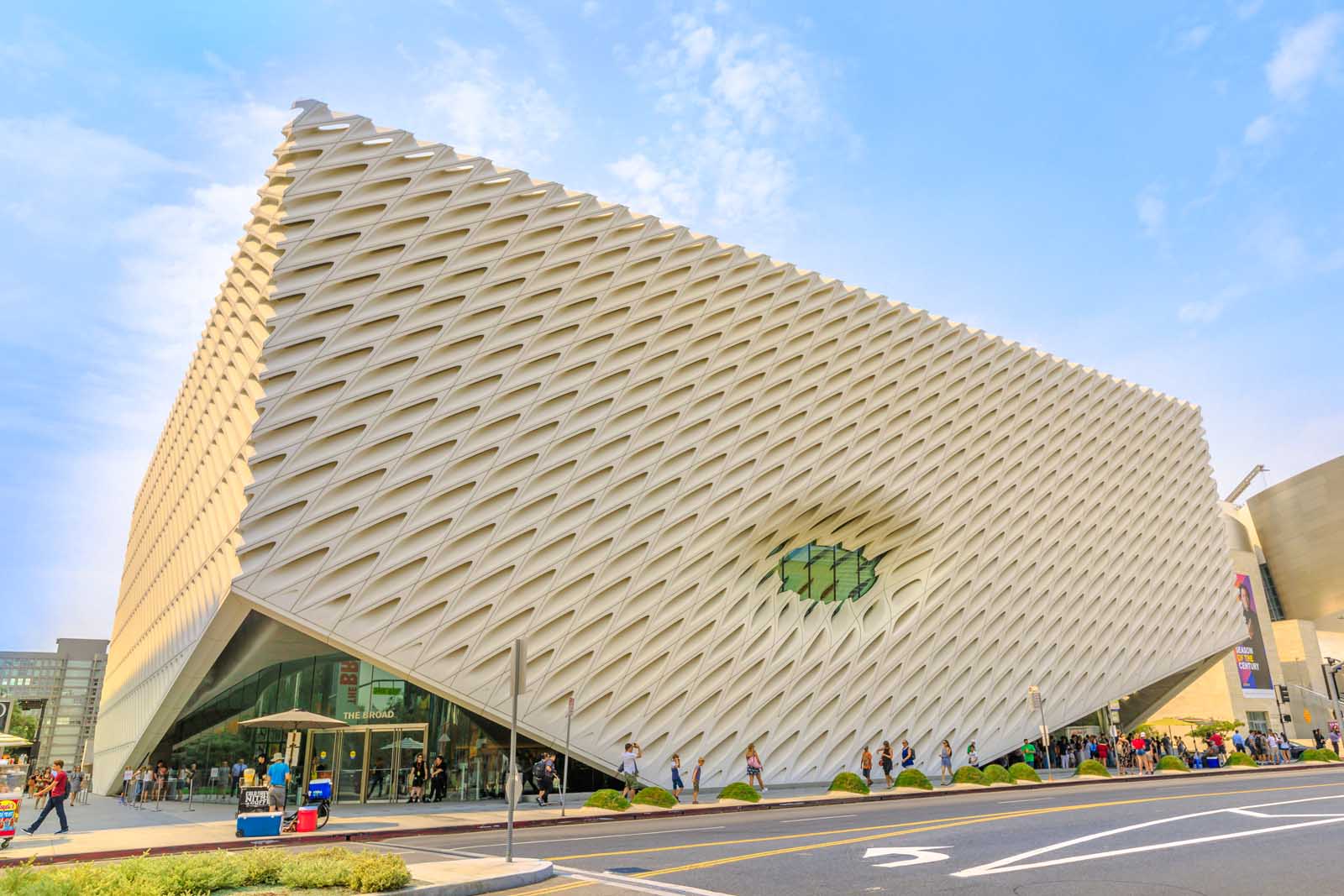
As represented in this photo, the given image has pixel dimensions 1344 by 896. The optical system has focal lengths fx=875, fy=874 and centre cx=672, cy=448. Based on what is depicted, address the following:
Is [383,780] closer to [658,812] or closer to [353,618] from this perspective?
[353,618]

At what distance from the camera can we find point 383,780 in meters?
28.9

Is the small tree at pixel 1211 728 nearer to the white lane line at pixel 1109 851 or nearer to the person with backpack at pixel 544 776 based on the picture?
the white lane line at pixel 1109 851

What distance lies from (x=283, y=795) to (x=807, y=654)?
19331 millimetres

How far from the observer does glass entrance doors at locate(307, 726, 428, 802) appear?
1123 inches

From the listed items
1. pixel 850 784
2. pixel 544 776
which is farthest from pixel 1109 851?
pixel 544 776

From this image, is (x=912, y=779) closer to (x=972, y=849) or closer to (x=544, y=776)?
(x=544, y=776)

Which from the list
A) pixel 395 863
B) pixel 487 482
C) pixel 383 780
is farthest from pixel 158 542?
pixel 395 863

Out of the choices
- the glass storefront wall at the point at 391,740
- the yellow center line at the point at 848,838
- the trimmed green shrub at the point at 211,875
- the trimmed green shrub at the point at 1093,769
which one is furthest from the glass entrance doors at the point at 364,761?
the trimmed green shrub at the point at 1093,769

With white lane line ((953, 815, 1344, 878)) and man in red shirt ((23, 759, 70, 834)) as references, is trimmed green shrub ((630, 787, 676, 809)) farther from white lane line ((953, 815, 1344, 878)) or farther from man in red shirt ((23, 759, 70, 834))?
white lane line ((953, 815, 1344, 878))

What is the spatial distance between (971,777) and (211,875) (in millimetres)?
26729

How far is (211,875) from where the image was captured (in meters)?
8.82

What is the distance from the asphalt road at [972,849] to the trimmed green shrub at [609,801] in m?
1.59

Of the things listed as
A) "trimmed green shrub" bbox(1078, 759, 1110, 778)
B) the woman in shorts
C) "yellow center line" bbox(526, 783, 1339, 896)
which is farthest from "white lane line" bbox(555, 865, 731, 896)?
"trimmed green shrub" bbox(1078, 759, 1110, 778)

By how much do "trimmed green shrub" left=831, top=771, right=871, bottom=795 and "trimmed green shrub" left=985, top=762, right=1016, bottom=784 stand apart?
560 cm
